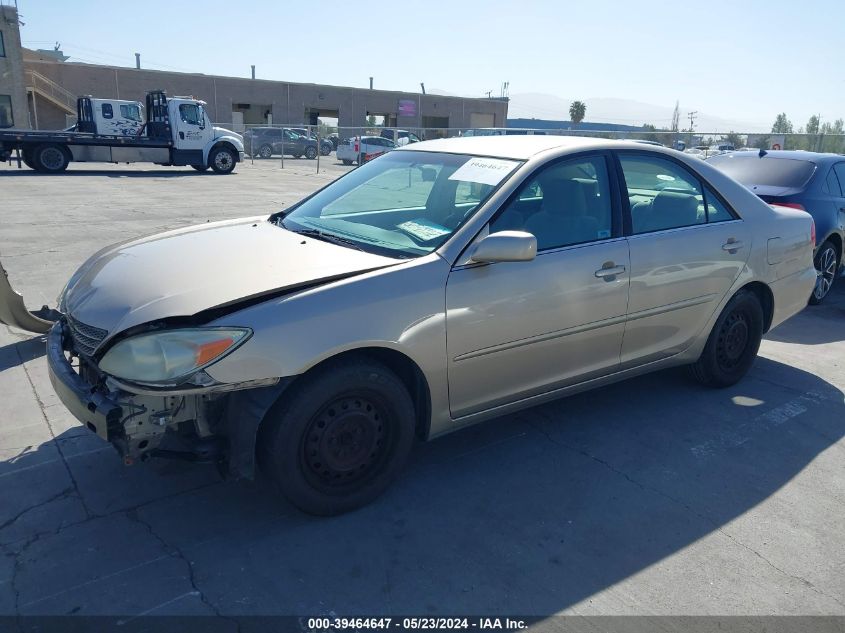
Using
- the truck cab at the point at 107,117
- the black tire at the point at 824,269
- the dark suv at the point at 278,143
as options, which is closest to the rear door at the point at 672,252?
the black tire at the point at 824,269

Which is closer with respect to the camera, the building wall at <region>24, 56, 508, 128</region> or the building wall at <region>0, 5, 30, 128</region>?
the building wall at <region>0, 5, 30, 128</region>

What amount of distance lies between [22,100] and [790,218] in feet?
144

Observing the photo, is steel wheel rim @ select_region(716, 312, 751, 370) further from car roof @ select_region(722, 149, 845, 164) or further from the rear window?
car roof @ select_region(722, 149, 845, 164)

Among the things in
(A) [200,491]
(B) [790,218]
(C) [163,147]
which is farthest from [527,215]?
(C) [163,147]

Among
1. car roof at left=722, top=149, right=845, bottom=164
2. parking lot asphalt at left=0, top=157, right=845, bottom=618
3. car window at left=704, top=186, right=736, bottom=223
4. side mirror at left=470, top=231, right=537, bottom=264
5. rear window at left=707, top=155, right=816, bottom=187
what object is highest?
car roof at left=722, top=149, right=845, bottom=164

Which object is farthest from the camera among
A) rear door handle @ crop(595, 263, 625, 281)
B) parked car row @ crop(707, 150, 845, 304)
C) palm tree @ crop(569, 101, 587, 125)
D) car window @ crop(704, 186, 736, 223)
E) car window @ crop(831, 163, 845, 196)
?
palm tree @ crop(569, 101, 587, 125)

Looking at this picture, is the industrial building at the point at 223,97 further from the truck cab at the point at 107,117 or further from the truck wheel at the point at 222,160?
the truck wheel at the point at 222,160

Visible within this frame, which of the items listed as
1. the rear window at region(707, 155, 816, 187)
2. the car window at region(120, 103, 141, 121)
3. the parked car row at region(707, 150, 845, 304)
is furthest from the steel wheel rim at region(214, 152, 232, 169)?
the parked car row at region(707, 150, 845, 304)

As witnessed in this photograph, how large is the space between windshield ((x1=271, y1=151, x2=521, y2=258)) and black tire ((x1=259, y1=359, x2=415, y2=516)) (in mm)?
702

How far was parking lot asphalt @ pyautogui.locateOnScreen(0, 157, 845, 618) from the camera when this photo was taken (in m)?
2.65

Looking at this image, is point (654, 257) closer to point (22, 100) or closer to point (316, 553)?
point (316, 553)

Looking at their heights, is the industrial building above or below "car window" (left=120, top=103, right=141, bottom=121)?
above

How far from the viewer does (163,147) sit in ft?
81.4

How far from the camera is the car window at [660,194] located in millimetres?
4047
